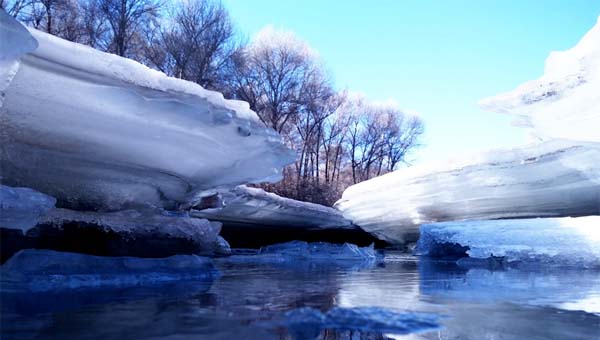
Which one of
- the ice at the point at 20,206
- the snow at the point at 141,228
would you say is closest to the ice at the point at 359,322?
the ice at the point at 20,206

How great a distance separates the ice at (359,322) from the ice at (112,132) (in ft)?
4.45

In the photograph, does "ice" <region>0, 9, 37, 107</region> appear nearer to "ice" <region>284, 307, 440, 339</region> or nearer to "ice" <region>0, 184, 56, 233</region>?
"ice" <region>0, 184, 56, 233</region>

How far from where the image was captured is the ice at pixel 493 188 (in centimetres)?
472

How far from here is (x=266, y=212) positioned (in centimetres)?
664

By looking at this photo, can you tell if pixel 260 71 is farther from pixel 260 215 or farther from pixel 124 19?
pixel 260 215

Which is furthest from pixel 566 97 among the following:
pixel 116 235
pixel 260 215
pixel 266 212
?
pixel 260 215

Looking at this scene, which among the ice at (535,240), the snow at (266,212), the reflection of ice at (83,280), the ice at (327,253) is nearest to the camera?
the reflection of ice at (83,280)

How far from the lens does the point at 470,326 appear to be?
42.4 inches

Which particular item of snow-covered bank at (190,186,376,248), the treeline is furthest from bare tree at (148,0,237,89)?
snow-covered bank at (190,186,376,248)

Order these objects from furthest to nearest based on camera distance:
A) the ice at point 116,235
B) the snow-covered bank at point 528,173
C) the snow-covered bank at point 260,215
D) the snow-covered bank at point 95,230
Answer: the snow-covered bank at point 260,215, the snow-covered bank at point 528,173, the ice at point 116,235, the snow-covered bank at point 95,230

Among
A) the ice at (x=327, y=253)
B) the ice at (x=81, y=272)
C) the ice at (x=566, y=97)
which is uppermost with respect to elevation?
the ice at (x=566, y=97)

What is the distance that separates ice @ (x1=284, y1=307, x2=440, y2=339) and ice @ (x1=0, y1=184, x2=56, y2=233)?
1494 millimetres

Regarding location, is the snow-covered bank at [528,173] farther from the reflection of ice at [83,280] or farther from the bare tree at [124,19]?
the bare tree at [124,19]

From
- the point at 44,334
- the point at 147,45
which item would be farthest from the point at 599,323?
the point at 147,45
